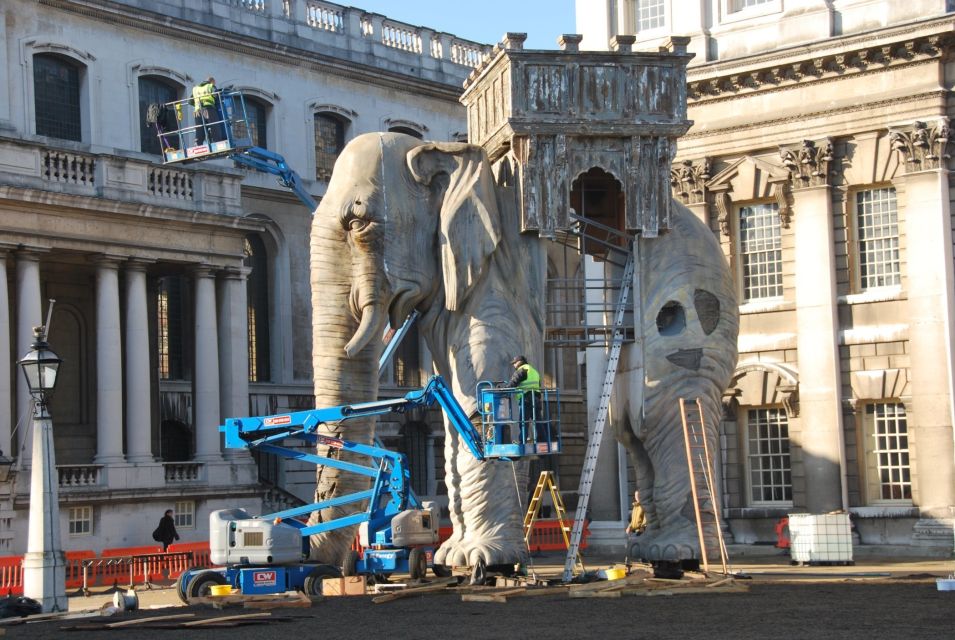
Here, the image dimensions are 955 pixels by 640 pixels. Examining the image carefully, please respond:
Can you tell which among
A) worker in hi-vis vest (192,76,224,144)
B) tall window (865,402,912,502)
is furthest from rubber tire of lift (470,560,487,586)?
worker in hi-vis vest (192,76,224,144)

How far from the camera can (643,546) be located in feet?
71.2

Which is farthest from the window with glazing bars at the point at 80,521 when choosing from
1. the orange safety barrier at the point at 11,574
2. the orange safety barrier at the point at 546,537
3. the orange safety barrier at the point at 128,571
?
the orange safety barrier at the point at 546,537

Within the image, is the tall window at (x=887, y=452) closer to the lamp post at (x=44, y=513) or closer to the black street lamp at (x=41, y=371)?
the lamp post at (x=44, y=513)

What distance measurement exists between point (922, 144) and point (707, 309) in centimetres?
1119

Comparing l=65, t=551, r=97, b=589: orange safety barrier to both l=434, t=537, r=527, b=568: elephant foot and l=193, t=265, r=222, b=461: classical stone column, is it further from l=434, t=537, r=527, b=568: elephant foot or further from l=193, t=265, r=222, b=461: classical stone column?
l=434, t=537, r=527, b=568: elephant foot

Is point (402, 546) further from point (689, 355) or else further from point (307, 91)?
point (307, 91)

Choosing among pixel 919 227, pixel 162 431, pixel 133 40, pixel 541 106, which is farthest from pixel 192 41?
pixel 541 106

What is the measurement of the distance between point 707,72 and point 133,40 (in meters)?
18.3

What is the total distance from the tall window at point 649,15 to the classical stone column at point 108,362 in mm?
13059

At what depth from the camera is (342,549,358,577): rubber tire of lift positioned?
20906mm

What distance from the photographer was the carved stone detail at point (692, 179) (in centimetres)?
3469

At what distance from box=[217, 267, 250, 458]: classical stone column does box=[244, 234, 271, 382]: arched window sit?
7.60m

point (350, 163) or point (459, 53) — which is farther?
point (459, 53)

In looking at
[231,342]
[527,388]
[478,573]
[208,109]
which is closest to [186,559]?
[231,342]
